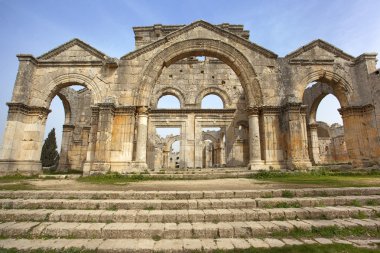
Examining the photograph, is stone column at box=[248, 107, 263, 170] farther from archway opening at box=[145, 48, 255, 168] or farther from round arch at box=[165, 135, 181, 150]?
round arch at box=[165, 135, 181, 150]

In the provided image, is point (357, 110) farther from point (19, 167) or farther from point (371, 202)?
point (19, 167)

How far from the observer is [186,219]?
4.14 m

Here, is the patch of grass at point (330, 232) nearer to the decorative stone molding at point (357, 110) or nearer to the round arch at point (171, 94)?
the decorative stone molding at point (357, 110)

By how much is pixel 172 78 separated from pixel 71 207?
1772 centimetres

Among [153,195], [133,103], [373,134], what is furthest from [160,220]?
[373,134]

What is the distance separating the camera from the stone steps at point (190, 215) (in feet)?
13.5

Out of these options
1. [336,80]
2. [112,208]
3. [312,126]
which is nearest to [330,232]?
[112,208]

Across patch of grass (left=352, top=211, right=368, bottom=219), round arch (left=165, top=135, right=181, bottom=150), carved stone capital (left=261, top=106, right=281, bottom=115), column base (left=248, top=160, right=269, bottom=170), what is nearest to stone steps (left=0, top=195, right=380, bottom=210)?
patch of grass (left=352, top=211, right=368, bottom=219)

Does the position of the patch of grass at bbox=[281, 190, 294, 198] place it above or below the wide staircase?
above

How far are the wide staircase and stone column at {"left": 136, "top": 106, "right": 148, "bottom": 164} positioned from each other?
18.7ft

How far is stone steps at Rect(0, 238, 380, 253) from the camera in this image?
310cm

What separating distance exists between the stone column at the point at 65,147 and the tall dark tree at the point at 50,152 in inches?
533

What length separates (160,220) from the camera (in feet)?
13.5

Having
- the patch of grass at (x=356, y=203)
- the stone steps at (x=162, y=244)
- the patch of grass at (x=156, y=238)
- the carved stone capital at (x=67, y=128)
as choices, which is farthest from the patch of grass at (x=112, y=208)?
the carved stone capital at (x=67, y=128)
